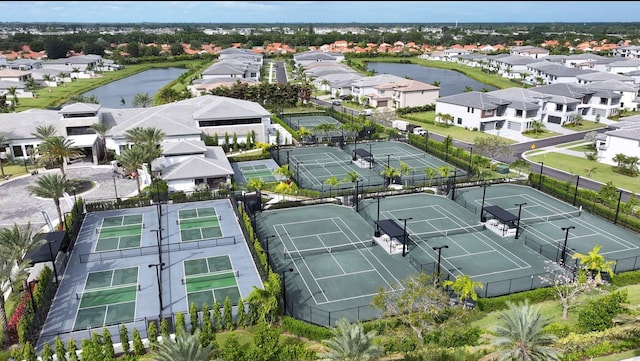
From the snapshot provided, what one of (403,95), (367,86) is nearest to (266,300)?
(403,95)

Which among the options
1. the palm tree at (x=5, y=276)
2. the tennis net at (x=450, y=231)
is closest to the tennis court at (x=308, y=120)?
the tennis net at (x=450, y=231)

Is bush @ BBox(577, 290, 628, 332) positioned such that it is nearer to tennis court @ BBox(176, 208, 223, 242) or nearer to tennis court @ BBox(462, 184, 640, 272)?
tennis court @ BBox(462, 184, 640, 272)

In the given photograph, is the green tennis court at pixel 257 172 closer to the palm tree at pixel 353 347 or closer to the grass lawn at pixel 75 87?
the palm tree at pixel 353 347

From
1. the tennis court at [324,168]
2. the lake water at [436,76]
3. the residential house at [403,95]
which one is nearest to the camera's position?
the tennis court at [324,168]

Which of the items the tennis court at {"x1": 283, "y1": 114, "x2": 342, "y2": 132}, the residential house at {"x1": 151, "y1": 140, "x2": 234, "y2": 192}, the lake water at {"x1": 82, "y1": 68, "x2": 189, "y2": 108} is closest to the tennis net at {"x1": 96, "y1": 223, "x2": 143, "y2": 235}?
the residential house at {"x1": 151, "y1": 140, "x2": 234, "y2": 192}

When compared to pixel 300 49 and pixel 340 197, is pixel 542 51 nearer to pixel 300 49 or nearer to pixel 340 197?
pixel 300 49

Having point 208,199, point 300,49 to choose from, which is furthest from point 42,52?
point 208,199

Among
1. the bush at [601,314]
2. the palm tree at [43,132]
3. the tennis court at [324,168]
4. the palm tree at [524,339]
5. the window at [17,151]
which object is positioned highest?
the palm tree at [43,132]
